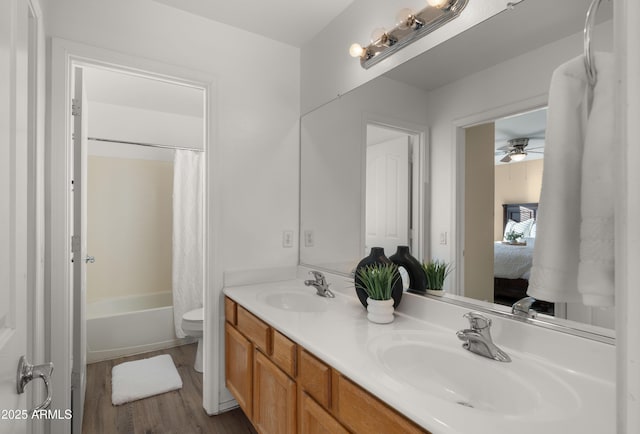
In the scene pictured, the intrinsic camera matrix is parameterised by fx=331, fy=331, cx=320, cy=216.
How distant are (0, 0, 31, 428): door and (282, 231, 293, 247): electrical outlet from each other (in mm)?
1524

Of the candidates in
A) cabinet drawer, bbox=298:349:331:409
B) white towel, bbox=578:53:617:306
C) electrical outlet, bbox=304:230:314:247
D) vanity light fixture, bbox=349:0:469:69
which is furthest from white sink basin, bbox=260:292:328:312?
white towel, bbox=578:53:617:306

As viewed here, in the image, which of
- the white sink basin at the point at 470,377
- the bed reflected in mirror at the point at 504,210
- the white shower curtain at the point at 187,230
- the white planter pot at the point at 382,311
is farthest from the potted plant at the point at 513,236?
the white shower curtain at the point at 187,230

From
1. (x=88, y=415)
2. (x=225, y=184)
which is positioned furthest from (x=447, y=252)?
(x=88, y=415)

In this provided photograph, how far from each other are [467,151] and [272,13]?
1416 millimetres

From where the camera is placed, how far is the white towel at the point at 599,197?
45cm

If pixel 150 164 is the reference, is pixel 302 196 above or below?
below

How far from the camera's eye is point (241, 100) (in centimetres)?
209

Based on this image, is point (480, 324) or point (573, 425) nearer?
point (573, 425)

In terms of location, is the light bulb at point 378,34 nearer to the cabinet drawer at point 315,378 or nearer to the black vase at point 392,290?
the black vase at point 392,290

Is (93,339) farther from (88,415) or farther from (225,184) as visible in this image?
(225,184)

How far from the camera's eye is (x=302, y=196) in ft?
7.54

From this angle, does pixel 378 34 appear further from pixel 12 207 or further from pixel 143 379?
pixel 143 379

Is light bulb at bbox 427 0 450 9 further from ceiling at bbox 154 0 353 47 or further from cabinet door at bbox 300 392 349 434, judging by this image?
cabinet door at bbox 300 392 349 434

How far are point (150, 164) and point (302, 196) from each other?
2.13m
